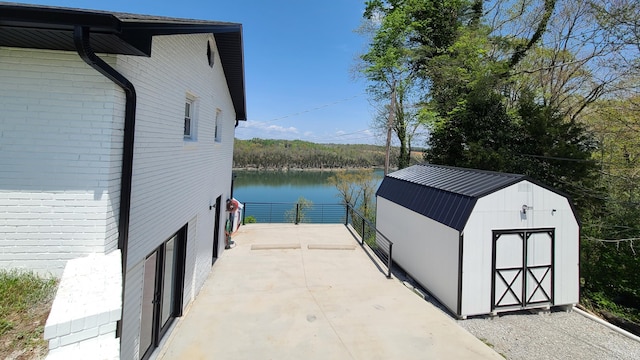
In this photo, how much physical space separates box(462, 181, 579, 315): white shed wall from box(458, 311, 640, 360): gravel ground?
38cm

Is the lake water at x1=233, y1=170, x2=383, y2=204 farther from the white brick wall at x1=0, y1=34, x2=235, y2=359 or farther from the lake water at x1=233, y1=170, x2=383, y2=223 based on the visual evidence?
the white brick wall at x1=0, y1=34, x2=235, y2=359

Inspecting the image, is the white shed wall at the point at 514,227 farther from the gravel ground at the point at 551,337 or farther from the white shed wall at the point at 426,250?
the gravel ground at the point at 551,337

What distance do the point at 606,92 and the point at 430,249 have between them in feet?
32.0

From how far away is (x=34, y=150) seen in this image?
2.43 metres

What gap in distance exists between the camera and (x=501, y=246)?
247 inches

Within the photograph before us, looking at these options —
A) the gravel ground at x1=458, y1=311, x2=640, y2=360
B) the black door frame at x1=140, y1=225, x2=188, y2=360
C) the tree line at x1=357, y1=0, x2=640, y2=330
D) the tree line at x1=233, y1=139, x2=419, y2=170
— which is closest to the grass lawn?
the black door frame at x1=140, y1=225, x2=188, y2=360

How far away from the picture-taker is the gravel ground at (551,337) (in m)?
Answer: 4.97

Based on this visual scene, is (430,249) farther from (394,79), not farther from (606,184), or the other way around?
(394,79)

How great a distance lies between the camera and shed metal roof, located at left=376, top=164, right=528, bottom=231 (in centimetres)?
625

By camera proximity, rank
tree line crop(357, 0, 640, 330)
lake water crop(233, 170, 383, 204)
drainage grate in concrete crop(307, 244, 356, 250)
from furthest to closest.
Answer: lake water crop(233, 170, 383, 204) → drainage grate in concrete crop(307, 244, 356, 250) → tree line crop(357, 0, 640, 330)

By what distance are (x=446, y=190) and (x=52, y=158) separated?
22.7 feet

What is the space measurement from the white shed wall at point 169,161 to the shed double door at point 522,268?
617 centimetres

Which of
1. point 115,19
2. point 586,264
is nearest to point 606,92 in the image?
point 586,264

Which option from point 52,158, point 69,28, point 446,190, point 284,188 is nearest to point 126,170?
point 52,158
